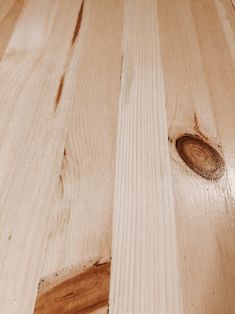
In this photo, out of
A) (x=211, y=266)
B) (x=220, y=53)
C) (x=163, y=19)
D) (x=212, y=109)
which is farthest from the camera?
(x=163, y=19)

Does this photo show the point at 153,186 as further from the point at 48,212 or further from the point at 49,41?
the point at 49,41

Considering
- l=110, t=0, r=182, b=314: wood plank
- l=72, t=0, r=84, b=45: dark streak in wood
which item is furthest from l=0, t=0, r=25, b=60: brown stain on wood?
l=110, t=0, r=182, b=314: wood plank

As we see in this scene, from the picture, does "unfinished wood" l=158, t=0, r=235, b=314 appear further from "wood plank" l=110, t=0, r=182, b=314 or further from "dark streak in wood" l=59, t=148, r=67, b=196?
"dark streak in wood" l=59, t=148, r=67, b=196

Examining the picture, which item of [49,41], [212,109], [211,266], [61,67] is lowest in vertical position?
[211,266]

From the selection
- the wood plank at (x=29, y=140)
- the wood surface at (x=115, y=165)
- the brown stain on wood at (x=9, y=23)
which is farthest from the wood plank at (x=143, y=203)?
the brown stain on wood at (x=9, y=23)

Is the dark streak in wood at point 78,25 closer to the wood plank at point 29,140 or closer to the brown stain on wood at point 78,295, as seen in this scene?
the wood plank at point 29,140

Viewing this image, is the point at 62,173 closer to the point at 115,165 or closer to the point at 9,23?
the point at 115,165

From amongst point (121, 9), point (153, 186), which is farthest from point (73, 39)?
point (153, 186)
